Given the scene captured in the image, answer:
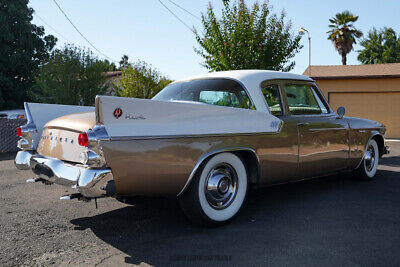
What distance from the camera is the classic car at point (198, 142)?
2.98 m

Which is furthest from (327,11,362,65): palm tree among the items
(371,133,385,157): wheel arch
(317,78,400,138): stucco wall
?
(371,133,385,157): wheel arch

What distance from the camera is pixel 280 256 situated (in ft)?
9.71

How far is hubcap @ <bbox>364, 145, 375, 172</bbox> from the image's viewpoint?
19.6 feet

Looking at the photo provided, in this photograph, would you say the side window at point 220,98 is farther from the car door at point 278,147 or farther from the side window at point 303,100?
the side window at point 303,100

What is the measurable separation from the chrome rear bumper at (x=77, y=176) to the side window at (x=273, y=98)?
6.89 ft

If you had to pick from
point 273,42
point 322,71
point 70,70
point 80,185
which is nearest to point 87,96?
point 70,70

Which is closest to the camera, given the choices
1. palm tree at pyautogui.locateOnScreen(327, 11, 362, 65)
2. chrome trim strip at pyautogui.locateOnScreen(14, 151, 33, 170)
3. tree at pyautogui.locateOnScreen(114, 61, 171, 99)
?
chrome trim strip at pyautogui.locateOnScreen(14, 151, 33, 170)

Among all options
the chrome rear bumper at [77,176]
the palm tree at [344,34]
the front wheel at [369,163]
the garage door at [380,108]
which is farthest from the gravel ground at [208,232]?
the palm tree at [344,34]

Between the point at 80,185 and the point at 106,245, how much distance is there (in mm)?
642

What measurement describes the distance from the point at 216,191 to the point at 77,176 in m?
1.31

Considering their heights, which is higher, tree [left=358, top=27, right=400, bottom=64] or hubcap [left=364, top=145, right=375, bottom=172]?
tree [left=358, top=27, right=400, bottom=64]

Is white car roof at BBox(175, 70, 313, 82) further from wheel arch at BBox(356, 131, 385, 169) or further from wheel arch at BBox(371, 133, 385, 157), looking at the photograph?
wheel arch at BBox(371, 133, 385, 157)

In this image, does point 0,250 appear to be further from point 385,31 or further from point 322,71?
point 385,31

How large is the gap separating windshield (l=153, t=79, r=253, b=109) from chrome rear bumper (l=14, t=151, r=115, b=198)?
63.9 inches
